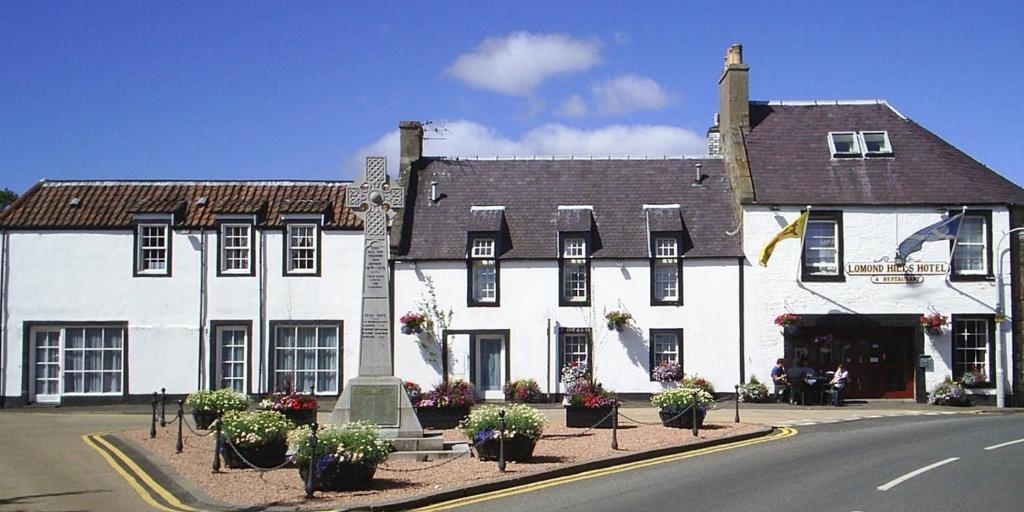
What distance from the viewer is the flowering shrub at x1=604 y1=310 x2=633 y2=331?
32.5 metres

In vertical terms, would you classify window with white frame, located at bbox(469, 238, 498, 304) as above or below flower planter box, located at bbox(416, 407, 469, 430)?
above

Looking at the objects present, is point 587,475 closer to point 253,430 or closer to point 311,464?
point 311,464

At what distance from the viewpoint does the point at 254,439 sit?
1688 cm

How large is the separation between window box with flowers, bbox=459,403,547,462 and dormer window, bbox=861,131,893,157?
2137 cm

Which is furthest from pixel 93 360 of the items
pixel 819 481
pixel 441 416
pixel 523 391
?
pixel 819 481

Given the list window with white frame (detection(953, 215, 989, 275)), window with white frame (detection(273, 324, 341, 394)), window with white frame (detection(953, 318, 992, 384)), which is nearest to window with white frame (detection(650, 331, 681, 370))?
window with white frame (detection(953, 318, 992, 384))

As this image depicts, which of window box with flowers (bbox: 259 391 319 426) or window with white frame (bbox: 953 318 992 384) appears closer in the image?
window box with flowers (bbox: 259 391 319 426)

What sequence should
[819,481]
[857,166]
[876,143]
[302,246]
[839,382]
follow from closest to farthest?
[819,481], [839,382], [302,246], [857,166], [876,143]

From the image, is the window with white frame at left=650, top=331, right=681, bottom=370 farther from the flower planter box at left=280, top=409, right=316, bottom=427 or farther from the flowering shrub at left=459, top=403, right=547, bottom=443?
the flowering shrub at left=459, top=403, right=547, bottom=443

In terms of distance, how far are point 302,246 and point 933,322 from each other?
63.6ft

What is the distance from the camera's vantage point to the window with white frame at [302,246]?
33.5 meters

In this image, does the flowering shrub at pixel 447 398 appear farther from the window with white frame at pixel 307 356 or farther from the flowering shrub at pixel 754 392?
the flowering shrub at pixel 754 392

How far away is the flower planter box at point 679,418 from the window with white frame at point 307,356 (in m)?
13.5

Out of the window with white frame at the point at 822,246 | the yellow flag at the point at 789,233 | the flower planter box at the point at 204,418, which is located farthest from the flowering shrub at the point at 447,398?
the window with white frame at the point at 822,246
